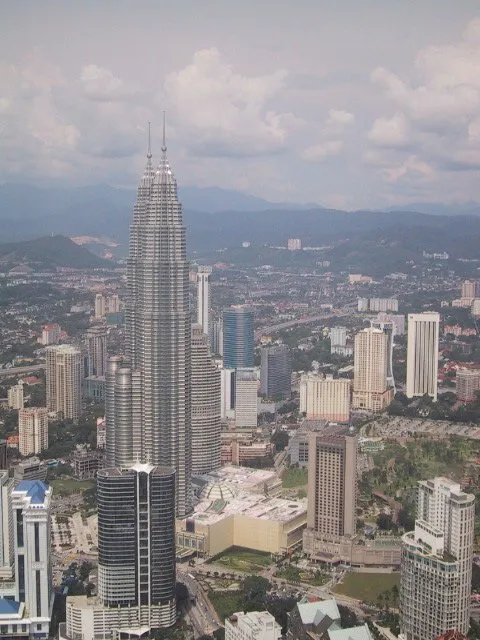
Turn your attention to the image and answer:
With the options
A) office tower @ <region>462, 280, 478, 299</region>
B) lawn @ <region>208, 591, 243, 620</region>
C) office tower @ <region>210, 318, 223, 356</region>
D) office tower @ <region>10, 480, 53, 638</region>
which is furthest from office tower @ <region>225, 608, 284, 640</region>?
office tower @ <region>462, 280, 478, 299</region>

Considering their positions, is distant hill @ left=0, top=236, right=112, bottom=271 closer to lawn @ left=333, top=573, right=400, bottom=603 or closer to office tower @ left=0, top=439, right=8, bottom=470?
office tower @ left=0, top=439, right=8, bottom=470

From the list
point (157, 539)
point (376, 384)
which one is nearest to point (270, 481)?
point (157, 539)

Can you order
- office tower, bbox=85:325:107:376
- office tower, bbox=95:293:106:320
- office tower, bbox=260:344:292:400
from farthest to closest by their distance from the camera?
office tower, bbox=95:293:106:320 → office tower, bbox=260:344:292:400 → office tower, bbox=85:325:107:376

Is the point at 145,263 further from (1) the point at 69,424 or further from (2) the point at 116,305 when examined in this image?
(2) the point at 116,305

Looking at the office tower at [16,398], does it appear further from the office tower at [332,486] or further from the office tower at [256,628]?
the office tower at [256,628]

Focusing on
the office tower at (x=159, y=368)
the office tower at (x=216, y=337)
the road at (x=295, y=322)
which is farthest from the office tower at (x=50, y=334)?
the office tower at (x=159, y=368)

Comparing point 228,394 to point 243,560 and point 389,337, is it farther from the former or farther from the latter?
point 243,560

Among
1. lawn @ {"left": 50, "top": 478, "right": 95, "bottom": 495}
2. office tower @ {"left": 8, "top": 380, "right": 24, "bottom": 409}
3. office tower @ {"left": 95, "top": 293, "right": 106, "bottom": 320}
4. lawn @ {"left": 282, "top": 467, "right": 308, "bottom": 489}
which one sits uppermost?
office tower @ {"left": 95, "top": 293, "right": 106, "bottom": 320}

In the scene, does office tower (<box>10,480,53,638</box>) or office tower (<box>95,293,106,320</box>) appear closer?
office tower (<box>10,480,53,638</box>)
